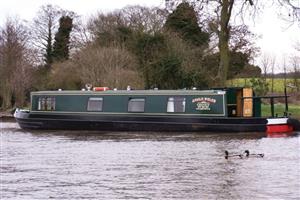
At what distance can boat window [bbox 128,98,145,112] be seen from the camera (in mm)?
28781

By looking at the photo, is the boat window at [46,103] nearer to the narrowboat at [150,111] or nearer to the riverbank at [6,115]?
the narrowboat at [150,111]

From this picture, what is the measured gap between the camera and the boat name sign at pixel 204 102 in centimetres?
2736

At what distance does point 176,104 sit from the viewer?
2816 centimetres

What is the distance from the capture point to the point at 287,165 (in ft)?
51.4

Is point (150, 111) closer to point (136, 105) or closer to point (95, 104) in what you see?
point (136, 105)

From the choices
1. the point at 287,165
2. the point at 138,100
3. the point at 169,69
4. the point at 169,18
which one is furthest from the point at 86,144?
the point at 169,18

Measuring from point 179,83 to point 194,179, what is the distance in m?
27.7

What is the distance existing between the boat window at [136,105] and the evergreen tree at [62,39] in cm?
2619

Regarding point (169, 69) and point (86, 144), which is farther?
point (169, 69)

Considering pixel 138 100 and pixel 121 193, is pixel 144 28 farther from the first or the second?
pixel 121 193

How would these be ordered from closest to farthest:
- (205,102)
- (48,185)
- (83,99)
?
(48,185) → (205,102) → (83,99)

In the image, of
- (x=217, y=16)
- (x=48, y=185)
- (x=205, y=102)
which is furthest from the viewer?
(x=217, y=16)

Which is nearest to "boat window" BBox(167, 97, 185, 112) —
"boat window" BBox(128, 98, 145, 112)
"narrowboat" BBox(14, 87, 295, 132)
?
"narrowboat" BBox(14, 87, 295, 132)

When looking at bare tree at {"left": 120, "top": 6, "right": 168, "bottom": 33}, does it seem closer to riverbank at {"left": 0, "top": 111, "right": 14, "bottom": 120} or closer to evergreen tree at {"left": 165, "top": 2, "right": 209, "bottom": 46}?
evergreen tree at {"left": 165, "top": 2, "right": 209, "bottom": 46}
